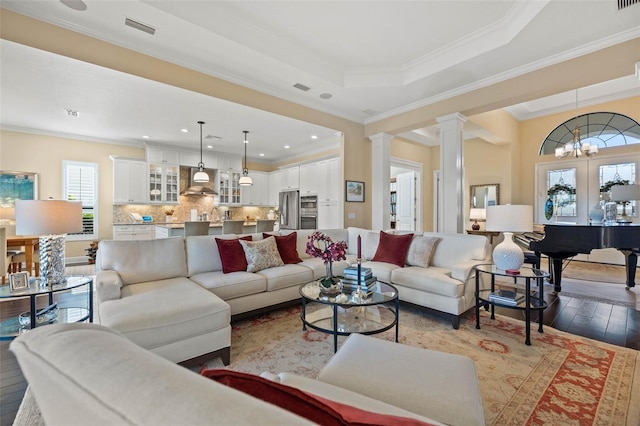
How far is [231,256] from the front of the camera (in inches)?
125

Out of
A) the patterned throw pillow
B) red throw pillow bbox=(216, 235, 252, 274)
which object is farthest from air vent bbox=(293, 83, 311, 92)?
red throw pillow bbox=(216, 235, 252, 274)

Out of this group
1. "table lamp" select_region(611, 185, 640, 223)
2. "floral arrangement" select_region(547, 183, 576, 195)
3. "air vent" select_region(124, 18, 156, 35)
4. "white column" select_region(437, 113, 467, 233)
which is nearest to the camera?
"air vent" select_region(124, 18, 156, 35)

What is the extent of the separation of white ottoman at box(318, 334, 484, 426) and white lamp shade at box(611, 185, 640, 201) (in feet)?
14.7

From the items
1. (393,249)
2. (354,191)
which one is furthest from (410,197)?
(393,249)

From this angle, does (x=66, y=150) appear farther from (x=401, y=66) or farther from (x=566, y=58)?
(x=566, y=58)

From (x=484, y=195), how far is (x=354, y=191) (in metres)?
3.58

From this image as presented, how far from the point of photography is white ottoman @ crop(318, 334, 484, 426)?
1.06 m

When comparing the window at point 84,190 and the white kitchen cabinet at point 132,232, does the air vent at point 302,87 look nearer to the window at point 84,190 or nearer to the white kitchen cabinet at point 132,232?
the white kitchen cabinet at point 132,232

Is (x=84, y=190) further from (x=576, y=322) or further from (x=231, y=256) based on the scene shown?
(x=576, y=322)

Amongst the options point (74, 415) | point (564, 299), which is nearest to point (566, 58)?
point (564, 299)

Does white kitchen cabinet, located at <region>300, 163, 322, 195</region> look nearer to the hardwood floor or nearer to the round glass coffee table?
the round glass coffee table

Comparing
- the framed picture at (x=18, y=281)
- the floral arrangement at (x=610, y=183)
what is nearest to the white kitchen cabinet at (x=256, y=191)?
the framed picture at (x=18, y=281)

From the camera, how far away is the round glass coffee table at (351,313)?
86.7 inches

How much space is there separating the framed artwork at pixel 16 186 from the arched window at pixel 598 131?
1063 cm
